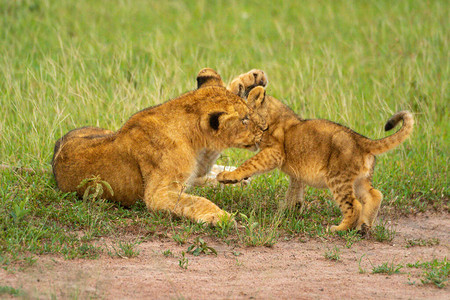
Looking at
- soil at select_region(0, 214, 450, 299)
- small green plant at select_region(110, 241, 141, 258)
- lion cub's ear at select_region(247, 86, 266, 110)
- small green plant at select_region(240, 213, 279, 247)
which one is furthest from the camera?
lion cub's ear at select_region(247, 86, 266, 110)

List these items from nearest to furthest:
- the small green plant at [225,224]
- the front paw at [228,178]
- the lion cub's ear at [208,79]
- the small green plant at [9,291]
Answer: the small green plant at [9,291], the small green plant at [225,224], the front paw at [228,178], the lion cub's ear at [208,79]

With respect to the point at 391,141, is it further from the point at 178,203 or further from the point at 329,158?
the point at 178,203

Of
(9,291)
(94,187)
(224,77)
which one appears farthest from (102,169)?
(224,77)

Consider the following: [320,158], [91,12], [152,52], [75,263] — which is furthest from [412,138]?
[91,12]

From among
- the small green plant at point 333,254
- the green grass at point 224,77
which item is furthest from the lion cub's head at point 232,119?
the small green plant at point 333,254

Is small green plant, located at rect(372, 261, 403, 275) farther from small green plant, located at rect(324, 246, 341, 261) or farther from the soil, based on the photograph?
small green plant, located at rect(324, 246, 341, 261)

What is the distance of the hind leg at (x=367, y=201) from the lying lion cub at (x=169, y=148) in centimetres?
100

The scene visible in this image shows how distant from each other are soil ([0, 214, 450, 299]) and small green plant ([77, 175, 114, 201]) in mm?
605

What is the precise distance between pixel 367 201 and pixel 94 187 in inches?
94.2

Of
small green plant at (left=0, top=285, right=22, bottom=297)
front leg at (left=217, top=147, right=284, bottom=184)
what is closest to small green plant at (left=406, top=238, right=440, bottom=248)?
front leg at (left=217, top=147, right=284, bottom=184)

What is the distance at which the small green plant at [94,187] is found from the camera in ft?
18.7

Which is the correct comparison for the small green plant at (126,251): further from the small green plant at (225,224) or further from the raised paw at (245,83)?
the raised paw at (245,83)

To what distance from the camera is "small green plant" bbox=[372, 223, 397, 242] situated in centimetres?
593

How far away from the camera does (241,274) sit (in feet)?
16.0
